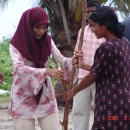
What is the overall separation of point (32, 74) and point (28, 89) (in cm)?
21

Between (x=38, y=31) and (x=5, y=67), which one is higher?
A: (x=38, y=31)

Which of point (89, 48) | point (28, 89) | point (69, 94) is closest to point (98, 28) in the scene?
point (69, 94)

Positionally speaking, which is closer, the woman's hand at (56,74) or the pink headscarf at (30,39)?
the woman's hand at (56,74)

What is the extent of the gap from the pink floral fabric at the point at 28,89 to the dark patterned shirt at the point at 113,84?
64 centimetres

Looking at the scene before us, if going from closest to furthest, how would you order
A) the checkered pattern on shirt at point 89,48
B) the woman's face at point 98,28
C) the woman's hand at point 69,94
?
the woman's face at point 98,28, the woman's hand at point 69,94, the checkered pattern on shirt at point 89,48

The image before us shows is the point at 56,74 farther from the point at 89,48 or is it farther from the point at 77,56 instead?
the point at 89,48

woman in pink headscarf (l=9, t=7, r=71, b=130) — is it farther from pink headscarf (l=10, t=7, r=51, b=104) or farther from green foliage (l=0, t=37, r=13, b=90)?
green foliage (l=0, t=37, r=13, b=90)

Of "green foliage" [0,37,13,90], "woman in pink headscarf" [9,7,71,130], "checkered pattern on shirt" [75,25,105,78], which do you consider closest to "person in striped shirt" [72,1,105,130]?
"checkered pattern on shirt" [75,25,105,78]

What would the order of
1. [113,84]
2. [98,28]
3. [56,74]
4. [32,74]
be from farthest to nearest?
[32,74], [56,74], [98,28], [113,84]

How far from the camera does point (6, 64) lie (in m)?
15.2

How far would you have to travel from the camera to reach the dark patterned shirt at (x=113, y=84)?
3824 mm

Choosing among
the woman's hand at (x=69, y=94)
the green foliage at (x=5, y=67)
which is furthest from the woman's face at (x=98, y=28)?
the green foliage at (x=5, y=67)

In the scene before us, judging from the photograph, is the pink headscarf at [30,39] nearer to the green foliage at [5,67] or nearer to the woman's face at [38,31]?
the woman's face at [38,31]

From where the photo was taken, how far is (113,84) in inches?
151
